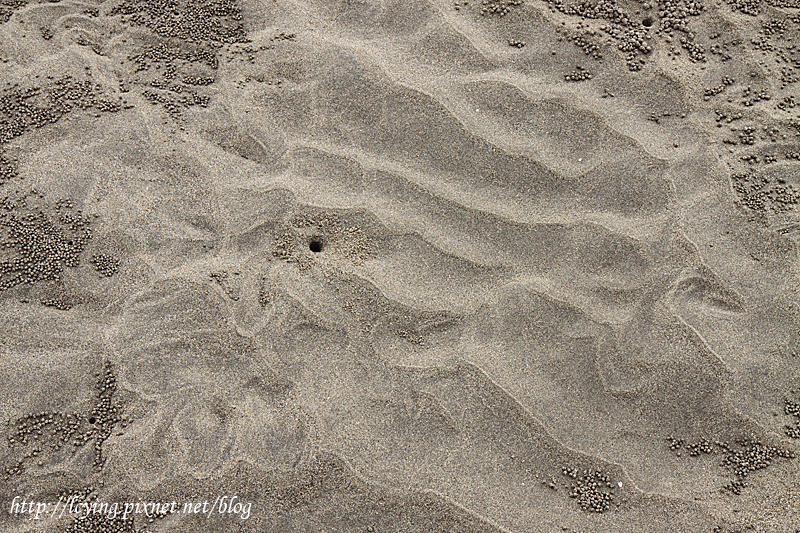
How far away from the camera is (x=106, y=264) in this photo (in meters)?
3.19

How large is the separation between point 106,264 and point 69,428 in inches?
32.3

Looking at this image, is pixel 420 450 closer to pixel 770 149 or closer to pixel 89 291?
pixel 89 291

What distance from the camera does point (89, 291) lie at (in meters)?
3.15

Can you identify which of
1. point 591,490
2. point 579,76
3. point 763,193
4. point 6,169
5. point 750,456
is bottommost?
point 591,490

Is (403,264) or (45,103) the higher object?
(45,103)

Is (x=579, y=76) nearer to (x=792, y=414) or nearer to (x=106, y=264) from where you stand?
(x=792, y=414)

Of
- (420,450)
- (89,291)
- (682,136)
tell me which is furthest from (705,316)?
(89,291)

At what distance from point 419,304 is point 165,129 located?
5.62 feet

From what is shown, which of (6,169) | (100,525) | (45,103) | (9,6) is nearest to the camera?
(100,525)

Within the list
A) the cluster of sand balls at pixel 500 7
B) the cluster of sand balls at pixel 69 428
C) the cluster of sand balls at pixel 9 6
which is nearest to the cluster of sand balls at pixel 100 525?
the cluster of sand balls at pixel 69 428

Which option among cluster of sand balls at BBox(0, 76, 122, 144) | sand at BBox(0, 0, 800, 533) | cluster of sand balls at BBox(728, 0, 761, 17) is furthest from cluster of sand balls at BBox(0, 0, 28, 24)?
cluster of sand balls at BBox(728, 0, 761, 17)

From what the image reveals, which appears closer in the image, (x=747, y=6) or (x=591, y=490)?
(x=591, y=490)

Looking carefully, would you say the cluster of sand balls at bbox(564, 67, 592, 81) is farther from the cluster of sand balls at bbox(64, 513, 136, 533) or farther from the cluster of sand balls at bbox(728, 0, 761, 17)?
the cluster of sand balls at bbox(64, 513, 136, 533)

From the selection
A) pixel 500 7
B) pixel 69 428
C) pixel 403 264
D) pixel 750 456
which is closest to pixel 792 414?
pixel 750 456
